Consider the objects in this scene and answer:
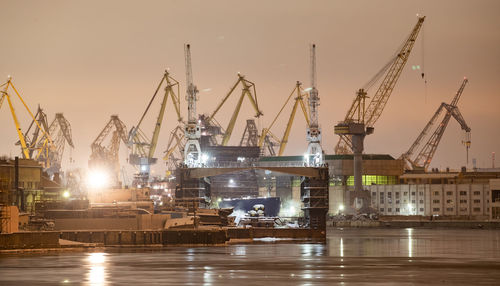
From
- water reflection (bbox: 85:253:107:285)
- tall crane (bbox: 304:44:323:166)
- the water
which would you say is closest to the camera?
water reflection (bbox: 85:253:107:285)

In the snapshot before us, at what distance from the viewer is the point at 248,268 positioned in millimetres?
69500

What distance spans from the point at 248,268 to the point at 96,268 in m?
10.9

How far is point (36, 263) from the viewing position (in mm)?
73938

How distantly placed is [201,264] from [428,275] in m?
19.0

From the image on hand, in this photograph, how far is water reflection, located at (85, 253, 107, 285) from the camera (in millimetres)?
58728

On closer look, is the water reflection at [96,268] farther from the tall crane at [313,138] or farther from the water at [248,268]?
the tall crane at [313,138]

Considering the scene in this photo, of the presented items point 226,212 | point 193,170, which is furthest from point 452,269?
point 193,170

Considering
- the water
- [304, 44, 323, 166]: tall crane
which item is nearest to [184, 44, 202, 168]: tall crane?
[304, 44, 323, 166]: tall crane

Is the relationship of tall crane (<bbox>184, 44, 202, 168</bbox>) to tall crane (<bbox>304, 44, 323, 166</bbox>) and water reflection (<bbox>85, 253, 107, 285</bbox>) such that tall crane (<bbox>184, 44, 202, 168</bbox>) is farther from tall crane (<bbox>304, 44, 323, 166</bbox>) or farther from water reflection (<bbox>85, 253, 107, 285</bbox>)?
water reflection (<bbox>85, 253, 107, 285</bbox>)

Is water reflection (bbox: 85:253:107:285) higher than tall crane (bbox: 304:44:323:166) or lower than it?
lower

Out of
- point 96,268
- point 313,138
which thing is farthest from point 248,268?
point 313,138

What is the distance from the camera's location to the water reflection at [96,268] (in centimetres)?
5873

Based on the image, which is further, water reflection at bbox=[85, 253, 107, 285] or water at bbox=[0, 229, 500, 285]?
water at bbox=[0, 229, 500, 285]

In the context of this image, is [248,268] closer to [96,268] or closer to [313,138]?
[96,268]
